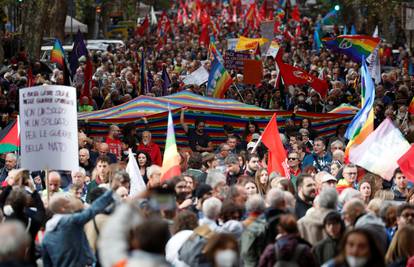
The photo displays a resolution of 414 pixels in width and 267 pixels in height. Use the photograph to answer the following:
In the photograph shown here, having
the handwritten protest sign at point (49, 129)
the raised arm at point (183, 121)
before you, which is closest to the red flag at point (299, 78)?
the raised arm at point (183, 121)

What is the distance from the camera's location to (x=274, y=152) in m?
15.9

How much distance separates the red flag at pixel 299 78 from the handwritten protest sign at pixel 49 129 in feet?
39.5

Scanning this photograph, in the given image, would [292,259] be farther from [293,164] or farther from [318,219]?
[293,164]

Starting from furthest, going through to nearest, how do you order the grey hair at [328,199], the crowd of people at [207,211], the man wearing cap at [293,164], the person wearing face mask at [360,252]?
the man wearing cap at [293,164], the grey hair at [328,199], the person wearing face mask at [360,252], the crowd of people at [207,211]

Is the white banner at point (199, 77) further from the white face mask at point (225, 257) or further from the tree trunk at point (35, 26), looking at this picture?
the white face mask at point (225, 257)

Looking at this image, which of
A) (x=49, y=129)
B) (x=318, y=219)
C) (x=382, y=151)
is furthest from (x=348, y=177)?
(x=318, y=219)

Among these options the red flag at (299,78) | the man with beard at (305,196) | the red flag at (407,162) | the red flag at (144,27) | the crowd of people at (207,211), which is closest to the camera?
the crowd of people at (207,211)

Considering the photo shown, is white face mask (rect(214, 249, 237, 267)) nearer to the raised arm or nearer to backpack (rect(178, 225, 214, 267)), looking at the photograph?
backpack (rect(178, 225, 214, 267))

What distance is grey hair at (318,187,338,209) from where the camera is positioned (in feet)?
36.1

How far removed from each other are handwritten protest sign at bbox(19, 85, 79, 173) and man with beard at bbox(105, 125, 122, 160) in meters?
4.26

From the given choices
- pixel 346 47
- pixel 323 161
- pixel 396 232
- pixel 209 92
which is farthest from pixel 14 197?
pixel 346 47

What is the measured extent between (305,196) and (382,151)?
6.67 feet

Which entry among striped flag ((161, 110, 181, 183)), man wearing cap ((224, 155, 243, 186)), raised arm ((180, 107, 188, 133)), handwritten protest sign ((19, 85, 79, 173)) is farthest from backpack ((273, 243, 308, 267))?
raised arm ((180, 107, 188, 133))

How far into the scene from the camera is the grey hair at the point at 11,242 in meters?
8.59
